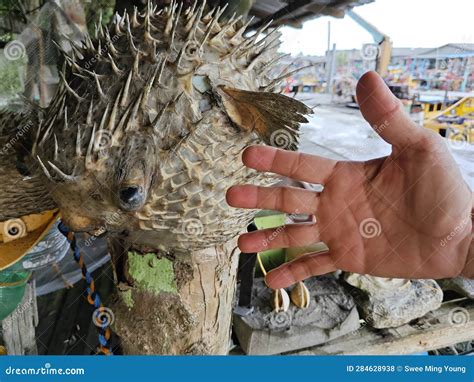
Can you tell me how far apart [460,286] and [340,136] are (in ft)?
2.63

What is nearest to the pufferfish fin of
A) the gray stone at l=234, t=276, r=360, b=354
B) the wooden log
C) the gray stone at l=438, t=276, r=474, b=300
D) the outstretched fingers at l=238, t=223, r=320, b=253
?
the outstretched fingers at l=238, t=223, r=320, b=253

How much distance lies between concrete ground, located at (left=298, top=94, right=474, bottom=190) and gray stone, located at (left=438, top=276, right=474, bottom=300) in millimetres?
617

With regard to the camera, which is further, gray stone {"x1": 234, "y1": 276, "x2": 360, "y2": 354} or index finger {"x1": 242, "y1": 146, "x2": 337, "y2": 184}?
gray stone {"x1": 234, "y1": 276, "x2": 360, "y2": 354}

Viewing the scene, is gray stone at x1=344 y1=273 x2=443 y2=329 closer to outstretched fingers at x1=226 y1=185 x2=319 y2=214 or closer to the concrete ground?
the concrete ground

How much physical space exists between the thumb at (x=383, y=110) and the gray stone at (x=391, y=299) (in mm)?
965

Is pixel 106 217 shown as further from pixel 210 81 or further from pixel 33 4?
pixel 33 4

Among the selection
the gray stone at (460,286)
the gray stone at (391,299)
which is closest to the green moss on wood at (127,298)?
the gray stone at (391,299)

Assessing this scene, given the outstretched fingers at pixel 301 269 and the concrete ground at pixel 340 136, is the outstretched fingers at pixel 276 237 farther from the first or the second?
the concrete ground at pixel 340 136

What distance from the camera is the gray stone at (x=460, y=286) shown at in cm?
158

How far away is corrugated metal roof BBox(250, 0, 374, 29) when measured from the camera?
4.45 feet

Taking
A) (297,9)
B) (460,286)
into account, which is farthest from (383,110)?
(460,286)

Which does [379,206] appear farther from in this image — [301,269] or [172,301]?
[172,301]

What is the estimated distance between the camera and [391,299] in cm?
144

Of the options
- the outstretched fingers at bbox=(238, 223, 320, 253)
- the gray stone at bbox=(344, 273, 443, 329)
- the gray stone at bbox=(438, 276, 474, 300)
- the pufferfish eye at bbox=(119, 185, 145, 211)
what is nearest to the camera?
the pufferfish eye at bbox=(119, 185, 145, 211)
